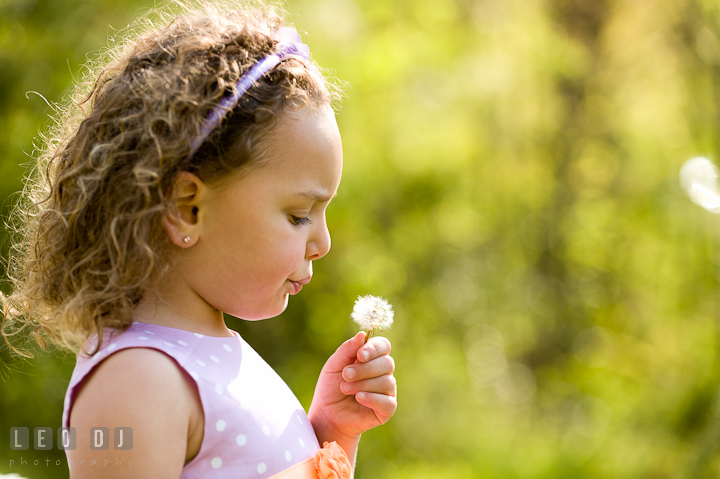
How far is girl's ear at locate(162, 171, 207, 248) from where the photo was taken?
0.70 metres

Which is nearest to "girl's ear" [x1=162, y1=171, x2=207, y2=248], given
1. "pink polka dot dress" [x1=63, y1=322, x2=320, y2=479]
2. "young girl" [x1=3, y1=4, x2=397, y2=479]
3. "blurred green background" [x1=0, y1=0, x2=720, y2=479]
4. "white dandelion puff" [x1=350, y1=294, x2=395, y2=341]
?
"young girl" [x1=3, y1=4, x2=397, y2=479]

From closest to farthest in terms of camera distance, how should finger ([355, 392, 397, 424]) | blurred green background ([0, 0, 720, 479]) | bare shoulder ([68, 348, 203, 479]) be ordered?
bare shoulder ([68, 348, 203, 479]), finger ([355, 392, 397, 424]), blurred green background ([0, 0, 720, 479])

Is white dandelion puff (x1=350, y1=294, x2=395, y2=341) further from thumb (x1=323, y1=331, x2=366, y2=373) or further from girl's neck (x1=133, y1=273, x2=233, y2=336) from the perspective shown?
girl's neck (x1=133, y1=273, x2=233, y2=336)

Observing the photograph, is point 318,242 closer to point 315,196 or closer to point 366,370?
point 315,196

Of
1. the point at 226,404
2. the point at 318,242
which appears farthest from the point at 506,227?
the point at 226,404

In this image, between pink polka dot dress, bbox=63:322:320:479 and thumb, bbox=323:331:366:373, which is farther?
thumb, bbox=323:331:366:373

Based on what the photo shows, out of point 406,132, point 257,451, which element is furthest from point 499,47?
point 257,451

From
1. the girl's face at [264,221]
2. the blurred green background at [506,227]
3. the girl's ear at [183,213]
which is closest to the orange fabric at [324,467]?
the girl's face at [264,221]

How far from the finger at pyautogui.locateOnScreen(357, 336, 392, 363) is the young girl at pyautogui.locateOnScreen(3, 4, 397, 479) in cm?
12

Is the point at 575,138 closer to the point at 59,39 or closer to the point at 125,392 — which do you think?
the point at 59,39

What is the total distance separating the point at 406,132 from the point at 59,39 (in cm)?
140

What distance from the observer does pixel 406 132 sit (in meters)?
2.62

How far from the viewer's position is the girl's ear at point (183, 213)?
2.31 ft

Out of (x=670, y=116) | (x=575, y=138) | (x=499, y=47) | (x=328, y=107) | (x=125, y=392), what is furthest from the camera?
(x=575, y=138)
